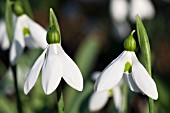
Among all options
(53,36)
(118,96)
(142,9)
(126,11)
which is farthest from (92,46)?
(53,36)

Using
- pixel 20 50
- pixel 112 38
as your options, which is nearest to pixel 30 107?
pixel 20 50

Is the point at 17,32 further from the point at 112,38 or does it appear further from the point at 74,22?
the point at 74,22

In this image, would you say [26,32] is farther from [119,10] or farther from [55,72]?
[119,10]

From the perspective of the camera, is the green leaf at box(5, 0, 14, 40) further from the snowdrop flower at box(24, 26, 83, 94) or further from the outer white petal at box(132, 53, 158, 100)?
the outer white petal at box(132, 53, 158, 100)

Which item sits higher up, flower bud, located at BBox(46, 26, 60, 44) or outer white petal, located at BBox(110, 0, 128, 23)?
outer white petal, located at BBox(110, 0, 128, 23)

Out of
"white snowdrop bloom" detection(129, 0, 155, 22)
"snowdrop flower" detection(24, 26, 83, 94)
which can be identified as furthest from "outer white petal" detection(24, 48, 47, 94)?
"white snowdrop bloom" detection(129, 0, 155, 22)

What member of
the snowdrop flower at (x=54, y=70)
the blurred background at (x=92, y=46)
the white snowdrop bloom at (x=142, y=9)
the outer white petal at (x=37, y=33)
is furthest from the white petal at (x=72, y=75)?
the white snowdrop bloom at (x=142, y=9)

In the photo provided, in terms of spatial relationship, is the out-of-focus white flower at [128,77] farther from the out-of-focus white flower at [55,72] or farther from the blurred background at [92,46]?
the blurred background at [92,46]
